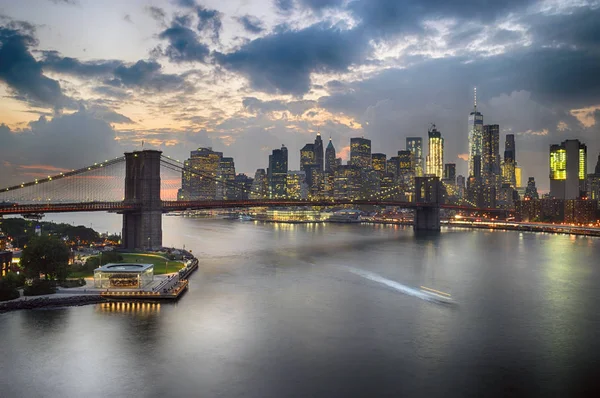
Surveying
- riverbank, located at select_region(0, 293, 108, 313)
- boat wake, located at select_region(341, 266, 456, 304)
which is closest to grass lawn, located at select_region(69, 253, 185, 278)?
riverbank, located at select_region(0, 293, 108, 313)

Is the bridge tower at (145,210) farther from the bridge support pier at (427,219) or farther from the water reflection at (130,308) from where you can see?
the bridge support pier at (427,219)

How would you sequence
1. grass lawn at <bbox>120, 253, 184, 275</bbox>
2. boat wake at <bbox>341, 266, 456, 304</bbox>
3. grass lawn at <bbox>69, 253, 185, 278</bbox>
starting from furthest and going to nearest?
grass lawn at <bbox>120, 253, 184, 275</bbox> → grass lawn at <bbox>69, 253, 185, 278</bbox> → boat wake at <bbox>341, 266, 456, 304</bbox>

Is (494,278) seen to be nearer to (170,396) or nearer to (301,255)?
(301,255)

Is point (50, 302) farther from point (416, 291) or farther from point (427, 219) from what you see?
point (427, 219)

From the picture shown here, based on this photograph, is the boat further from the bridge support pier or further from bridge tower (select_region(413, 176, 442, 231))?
the bridge support pier

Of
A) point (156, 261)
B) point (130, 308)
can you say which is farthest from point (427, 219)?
point (130, 308)

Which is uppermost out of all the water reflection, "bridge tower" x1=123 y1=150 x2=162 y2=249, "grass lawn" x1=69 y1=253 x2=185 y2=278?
"bridge tower" x1=123 y1=150 x2=162 y2=249

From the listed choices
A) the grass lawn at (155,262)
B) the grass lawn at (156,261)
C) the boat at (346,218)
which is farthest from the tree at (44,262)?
the boat at (346,218)
